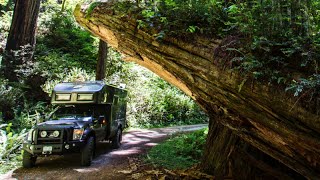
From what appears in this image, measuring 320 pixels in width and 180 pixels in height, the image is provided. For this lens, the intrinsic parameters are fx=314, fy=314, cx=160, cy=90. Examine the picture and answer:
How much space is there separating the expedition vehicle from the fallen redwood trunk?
10.4 feet

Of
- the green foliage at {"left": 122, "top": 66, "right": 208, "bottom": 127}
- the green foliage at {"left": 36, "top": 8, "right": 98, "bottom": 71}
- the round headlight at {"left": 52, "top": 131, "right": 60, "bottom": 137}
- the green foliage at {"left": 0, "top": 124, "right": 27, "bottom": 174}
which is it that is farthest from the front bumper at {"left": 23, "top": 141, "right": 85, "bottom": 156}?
the green foliage at {"left": 36, "top": 8, "right": 98, "bottom": 71}

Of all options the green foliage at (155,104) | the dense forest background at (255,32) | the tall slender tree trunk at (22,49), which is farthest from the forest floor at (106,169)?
the green foliage at (155,104)

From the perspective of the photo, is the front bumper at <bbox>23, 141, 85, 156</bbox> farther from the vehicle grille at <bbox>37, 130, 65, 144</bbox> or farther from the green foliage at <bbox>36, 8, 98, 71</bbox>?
the green foliage at <bbox>36, 8, 98, 71</bbox>

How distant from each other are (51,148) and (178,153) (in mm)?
4134

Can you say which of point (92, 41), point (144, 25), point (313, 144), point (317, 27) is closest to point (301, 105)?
point (313, 144)

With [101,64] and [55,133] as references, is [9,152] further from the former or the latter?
[101,64]

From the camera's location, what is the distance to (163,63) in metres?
5.79

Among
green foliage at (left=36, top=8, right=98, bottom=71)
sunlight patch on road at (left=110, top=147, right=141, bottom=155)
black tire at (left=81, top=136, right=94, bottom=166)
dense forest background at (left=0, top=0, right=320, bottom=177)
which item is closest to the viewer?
dense forest background at (left=0, top=0, right=320, bottom=177)

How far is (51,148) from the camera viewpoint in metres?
8.43

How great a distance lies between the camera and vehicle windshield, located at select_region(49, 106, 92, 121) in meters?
9.84

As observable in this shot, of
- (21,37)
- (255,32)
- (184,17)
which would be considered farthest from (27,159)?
(21,37)

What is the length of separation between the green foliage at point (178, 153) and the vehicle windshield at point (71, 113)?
243cm

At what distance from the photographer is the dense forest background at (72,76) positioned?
14.2m

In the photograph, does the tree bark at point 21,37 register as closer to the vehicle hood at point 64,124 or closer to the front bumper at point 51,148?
the vehicle hood at point 64,124
